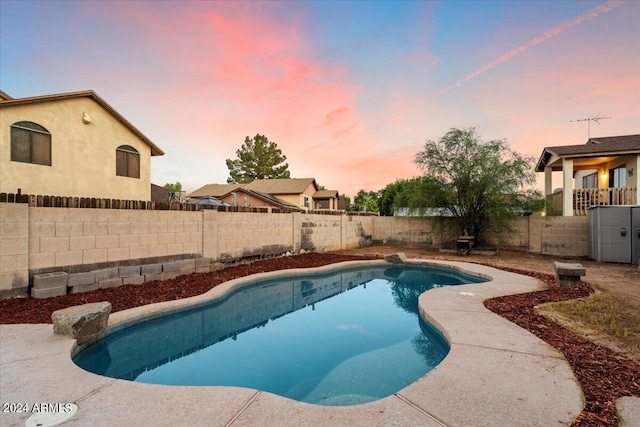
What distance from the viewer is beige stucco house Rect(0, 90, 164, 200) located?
34.0 feet

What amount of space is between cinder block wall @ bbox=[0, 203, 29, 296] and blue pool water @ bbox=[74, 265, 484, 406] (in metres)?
2.22

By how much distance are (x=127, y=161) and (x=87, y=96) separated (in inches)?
114

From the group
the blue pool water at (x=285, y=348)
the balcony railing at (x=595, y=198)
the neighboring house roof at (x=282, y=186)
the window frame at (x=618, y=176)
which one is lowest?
the blue pool water at (x=285, y=348)

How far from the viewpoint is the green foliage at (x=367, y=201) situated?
47.2 metres

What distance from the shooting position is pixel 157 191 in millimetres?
19812

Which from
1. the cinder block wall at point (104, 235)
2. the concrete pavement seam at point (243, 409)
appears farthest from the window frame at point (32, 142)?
the concrete pavement seam at point (243, 409)

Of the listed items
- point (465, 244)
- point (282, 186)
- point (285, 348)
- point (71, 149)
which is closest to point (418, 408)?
point (285, 348)

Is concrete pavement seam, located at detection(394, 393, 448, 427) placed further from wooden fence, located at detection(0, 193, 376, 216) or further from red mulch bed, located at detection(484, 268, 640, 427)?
wooden fence, located at detection(0, 193, 376, 216)

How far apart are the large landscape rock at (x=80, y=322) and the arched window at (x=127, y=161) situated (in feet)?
37.0

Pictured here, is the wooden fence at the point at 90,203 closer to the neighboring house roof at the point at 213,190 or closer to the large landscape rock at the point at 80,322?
the large landscape rock at the point at 80,322

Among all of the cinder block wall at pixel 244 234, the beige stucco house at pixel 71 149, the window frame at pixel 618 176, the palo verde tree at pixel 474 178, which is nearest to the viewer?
the cinder block wall at pixel 244 234

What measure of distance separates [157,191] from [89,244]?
594 inches

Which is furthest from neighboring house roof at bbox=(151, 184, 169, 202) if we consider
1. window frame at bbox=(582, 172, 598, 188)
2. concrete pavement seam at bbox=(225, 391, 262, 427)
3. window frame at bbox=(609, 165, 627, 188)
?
window frame at bbox=(582, 172, 598, 188)

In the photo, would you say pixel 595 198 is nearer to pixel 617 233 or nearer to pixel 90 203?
pixel 617 233
